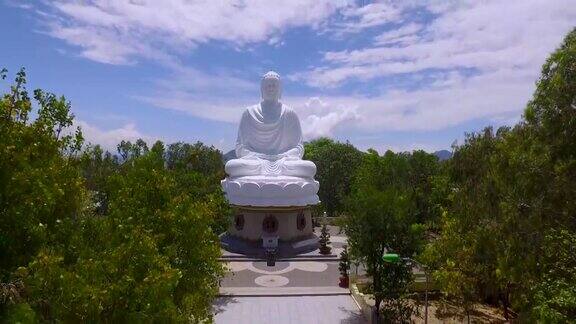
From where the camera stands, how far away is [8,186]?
5.53m

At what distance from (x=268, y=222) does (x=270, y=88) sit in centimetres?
714

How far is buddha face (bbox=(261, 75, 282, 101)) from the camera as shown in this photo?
25.2 metres

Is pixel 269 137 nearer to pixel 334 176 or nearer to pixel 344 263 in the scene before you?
pixel 344 263

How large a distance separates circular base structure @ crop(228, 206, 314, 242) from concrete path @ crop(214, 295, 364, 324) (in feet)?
19.5

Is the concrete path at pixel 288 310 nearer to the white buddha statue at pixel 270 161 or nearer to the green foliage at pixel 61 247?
the white buddha statue at pixel 270 161

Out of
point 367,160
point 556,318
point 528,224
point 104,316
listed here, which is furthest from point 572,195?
point 367,160

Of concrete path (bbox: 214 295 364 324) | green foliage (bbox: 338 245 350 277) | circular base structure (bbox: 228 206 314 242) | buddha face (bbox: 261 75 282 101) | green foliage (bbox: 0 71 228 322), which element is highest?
buddha face (bbox: 261 75 282 101)

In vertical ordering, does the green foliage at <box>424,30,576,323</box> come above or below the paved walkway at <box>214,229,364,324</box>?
above

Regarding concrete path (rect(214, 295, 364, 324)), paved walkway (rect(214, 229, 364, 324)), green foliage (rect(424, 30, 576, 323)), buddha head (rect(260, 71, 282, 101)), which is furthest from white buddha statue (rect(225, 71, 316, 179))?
green foliage (rect(424, 30, 576, 323))

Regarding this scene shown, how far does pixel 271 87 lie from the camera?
82.8 ft

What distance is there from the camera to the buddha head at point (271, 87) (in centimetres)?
2520

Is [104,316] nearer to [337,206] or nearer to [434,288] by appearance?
[434,288]

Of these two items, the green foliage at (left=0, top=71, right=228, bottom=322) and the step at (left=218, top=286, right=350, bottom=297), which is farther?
the step at (left=218, top=286, right=350, bottom=297)

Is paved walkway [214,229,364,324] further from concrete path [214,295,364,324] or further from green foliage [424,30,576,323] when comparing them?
green foliage [424,30,576,323]
